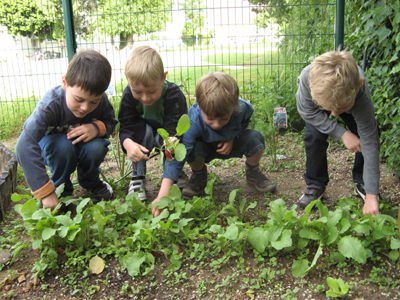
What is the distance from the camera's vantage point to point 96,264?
5.94ft

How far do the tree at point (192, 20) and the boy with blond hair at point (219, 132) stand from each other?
7.00ft

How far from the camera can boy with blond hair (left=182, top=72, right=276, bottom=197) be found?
212 cm

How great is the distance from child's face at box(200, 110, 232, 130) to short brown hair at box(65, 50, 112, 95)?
634 millimetres

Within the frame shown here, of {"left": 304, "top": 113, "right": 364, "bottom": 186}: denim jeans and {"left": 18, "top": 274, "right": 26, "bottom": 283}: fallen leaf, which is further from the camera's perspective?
{"left": 304, "top": 113, "right": 364, "bottom": 186}: denim jeans

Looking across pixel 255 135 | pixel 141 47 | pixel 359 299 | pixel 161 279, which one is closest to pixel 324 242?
pixel 359 299

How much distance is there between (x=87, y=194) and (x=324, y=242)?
1.68 meters

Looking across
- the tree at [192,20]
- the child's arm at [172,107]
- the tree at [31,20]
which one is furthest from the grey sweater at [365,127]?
the tree at [31,20]

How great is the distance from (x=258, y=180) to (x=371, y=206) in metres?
0.84

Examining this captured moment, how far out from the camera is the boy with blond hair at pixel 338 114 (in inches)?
71.2

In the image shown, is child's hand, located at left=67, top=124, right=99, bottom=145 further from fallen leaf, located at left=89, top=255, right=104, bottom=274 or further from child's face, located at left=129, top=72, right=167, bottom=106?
fallen leaf, located at left=89, top=255, right=104, bottom=274

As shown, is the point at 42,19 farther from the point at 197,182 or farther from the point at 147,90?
the point at 197,182

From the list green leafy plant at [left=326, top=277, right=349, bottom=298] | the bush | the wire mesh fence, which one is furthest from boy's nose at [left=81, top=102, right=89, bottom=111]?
the wire mesh fence

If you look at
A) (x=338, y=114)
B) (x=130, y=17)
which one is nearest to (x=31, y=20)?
(x=130, y=17)

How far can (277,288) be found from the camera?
1.62 m
